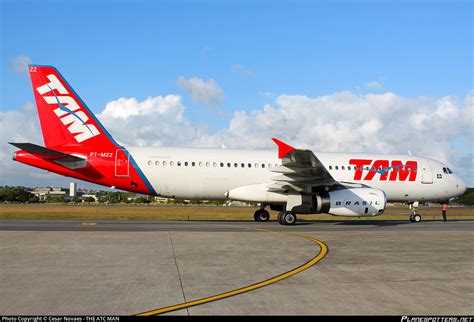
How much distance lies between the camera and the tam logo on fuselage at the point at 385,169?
78.0ft

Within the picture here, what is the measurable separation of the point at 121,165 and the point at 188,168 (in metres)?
3.26

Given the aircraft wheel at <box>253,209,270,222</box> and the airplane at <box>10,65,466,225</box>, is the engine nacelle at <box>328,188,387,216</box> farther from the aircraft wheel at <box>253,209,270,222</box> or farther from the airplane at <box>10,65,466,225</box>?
the aircraft wheel at <box>253,209,270,222</box>

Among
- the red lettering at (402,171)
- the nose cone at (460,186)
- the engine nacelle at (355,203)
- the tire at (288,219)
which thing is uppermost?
the red lettering at (402,171)

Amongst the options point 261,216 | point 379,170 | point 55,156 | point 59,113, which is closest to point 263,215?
point 261,216

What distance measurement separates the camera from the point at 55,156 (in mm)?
19766

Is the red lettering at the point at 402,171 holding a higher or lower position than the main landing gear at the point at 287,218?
higher

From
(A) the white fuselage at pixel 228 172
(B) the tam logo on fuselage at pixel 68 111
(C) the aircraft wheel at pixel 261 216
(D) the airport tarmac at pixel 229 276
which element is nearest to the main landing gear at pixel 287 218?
(A) the white fuselage at pixel 228 172

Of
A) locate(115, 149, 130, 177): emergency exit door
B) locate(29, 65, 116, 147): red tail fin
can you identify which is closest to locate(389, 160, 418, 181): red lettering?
locate(115, 149, 130, 177): emergency exit door

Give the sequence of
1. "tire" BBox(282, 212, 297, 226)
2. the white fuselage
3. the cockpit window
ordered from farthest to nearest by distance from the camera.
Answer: the cockpit window
the white fuselage
"tire" BBox(282, 212, 297, 226)

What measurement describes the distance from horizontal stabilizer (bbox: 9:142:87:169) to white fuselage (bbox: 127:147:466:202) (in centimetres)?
258

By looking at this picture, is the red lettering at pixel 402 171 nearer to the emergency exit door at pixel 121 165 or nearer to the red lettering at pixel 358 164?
the red lettering at pixel 358 164

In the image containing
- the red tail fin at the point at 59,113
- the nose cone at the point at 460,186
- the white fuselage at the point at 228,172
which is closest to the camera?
the red tail fin at the point at 59,113

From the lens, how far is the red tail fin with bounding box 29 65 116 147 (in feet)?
68.1

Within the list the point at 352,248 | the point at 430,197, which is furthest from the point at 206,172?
the point at 430,197
